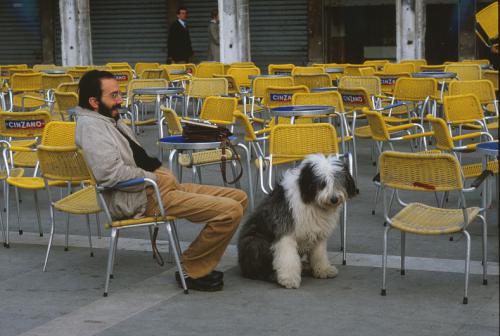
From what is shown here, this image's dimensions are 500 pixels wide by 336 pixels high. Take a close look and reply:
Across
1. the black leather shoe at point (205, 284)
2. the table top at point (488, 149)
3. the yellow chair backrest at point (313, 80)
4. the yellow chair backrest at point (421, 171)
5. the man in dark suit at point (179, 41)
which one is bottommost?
the black leather shoe at point (205, 284)

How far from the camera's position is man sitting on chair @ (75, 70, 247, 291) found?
6520 millimetres

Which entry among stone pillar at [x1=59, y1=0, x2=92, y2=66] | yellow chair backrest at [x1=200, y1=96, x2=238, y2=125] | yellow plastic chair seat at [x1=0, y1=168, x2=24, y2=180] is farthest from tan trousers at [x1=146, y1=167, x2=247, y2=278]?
stone pillar at [x1=59, y1=0, x2=92, y2=66]

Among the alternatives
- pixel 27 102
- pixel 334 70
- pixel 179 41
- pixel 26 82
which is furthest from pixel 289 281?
pixel 179 41

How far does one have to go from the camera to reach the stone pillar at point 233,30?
23.9 meters

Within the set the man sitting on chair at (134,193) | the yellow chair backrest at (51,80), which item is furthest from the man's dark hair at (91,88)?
the yellow chair backrest at (51,80)

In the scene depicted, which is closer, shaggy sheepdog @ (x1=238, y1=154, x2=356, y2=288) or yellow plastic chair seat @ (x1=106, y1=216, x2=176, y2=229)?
shaggy sheepdog @ (x1=238, y1=154, x2=356, y2=288)

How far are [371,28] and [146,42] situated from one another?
6.93 m

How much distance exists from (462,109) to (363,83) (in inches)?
112

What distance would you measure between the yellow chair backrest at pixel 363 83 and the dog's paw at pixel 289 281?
239 inches

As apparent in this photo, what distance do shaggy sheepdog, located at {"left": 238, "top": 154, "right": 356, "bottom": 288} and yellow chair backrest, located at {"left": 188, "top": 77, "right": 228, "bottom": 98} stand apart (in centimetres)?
653

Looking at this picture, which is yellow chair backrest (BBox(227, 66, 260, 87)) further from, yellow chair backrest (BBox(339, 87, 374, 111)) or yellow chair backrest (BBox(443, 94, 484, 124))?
yellow chair backrest (BBox(443, 94, 484, 124))

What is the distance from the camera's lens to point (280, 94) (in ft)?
38.6

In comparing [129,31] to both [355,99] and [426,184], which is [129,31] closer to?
[355,99]

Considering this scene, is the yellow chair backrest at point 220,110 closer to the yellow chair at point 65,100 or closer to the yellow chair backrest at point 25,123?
the yellow chair backrest at point 25,123
